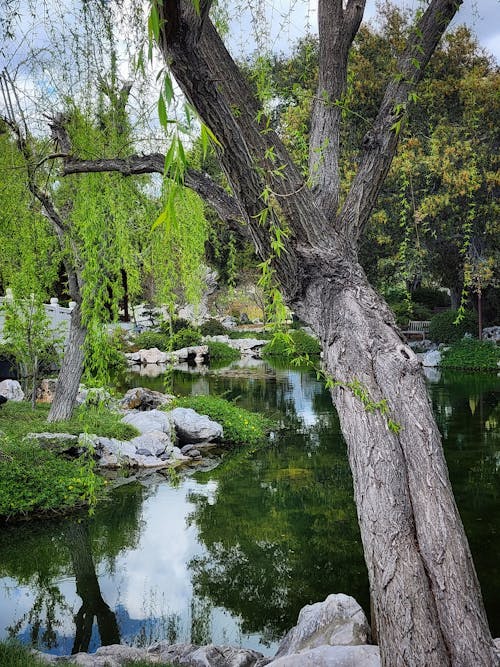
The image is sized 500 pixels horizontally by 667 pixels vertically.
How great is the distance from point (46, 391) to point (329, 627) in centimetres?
960

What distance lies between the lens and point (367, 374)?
2.42m

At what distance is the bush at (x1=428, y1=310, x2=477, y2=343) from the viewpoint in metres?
19.7

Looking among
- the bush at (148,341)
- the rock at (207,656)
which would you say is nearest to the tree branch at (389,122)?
the rock at (207,656)

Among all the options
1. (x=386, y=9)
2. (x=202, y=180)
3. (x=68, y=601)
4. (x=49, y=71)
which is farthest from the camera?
(x=386, y=9)

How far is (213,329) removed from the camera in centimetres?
2691

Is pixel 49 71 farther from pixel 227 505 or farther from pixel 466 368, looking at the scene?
pixel 466 368

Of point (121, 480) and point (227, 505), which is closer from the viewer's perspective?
point (227, 505)

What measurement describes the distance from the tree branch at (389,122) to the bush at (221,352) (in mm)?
20346

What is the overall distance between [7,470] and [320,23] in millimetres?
5375

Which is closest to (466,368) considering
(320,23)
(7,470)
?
(7,470)

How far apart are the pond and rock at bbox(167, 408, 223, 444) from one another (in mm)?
673

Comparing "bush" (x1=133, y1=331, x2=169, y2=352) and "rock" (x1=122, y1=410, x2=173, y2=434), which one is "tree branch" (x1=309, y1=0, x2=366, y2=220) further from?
"bush" (x1=133, y1=331, x2=169, y2=352)

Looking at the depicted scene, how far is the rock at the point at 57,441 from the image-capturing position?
7.38 meters

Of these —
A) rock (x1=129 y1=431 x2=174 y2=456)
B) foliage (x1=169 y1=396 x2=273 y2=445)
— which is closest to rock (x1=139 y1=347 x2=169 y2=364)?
foliage (x1=169 y1=396 x2=273 y2=445)
